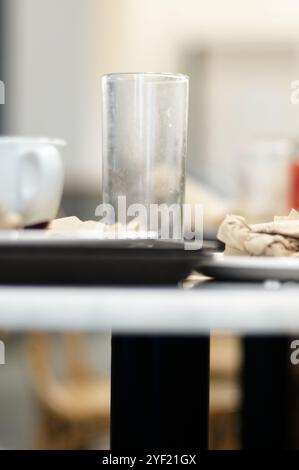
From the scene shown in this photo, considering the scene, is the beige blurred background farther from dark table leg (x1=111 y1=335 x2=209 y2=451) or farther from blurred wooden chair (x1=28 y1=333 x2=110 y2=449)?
dark table leg (x1=111 y1=335 x2=209 y2=451)

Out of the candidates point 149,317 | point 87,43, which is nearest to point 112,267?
point 149,317

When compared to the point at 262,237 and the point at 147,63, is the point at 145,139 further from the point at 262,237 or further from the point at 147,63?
the point at 147,63

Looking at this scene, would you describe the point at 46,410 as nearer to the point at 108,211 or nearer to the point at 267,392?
the point at 267,392

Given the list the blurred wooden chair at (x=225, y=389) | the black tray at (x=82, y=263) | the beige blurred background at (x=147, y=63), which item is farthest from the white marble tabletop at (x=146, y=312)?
the beige blurred background at (x=147, y=63)

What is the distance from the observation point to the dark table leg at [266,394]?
3.41ft

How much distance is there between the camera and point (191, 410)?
52 centimetres

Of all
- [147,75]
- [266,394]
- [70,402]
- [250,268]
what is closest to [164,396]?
[250,268]

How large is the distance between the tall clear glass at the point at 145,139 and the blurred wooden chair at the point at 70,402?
3.82 feet

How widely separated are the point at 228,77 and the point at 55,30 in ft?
4.27

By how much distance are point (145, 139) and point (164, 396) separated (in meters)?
0.17

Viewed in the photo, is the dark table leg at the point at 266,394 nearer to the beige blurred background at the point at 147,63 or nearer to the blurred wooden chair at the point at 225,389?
the blurred wooden chair at the point at 225,389

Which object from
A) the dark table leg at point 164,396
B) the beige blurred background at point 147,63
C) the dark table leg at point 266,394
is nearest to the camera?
the dark table leg at point 164,396

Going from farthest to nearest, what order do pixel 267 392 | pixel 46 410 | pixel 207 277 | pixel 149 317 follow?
pixel 46 410 → pixel 267 392 → pixel 207 277 → pixel 149 317

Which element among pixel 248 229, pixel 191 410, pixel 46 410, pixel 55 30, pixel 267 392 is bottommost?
pixel 46 410
